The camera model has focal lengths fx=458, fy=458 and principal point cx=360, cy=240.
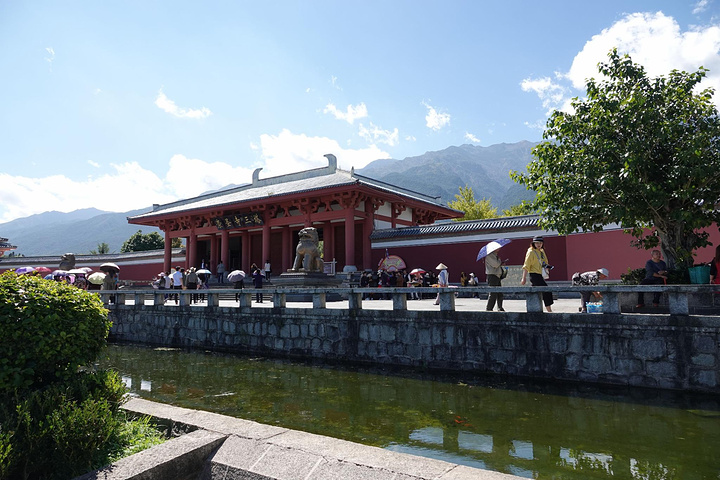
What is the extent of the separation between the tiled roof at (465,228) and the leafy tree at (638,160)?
325 inches

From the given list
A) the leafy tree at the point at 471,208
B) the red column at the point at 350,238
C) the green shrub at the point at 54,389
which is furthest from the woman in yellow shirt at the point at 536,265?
the leafy tree at the point at 471,208

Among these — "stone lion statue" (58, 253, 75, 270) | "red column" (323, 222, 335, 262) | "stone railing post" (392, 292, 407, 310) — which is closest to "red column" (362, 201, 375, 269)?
"red column" (323, 222, 335, 262)

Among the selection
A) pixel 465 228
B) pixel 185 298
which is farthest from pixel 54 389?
pixel 465 228

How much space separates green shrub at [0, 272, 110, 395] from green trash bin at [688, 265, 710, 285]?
9.17 m

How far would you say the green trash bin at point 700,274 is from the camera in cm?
799

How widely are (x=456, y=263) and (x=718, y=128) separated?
12246 millimetres

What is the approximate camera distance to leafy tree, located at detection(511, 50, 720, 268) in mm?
8602

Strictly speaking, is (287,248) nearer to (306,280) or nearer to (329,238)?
(329,238)

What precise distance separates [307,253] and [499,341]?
10.5m

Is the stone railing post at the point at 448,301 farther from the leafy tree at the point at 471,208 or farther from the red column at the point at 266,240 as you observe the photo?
the leafy tree at the point at 471,208

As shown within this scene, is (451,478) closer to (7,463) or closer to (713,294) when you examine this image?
(7,463)

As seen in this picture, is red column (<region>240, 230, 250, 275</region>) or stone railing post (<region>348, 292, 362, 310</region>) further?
red column (<region>240, 230, 250, 275</region>)

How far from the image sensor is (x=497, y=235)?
19312 mm

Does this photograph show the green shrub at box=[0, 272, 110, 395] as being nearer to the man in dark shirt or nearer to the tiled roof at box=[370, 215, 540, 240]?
the man in dark shirt
